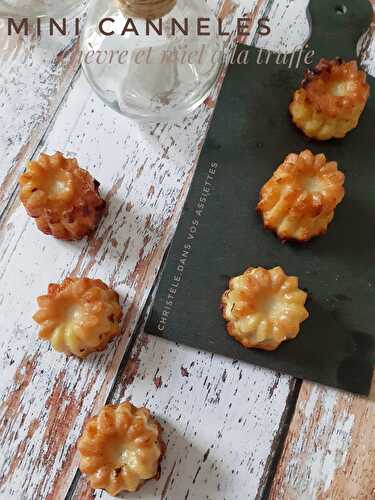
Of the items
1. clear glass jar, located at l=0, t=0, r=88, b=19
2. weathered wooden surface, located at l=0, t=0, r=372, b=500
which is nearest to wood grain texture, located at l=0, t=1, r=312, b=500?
weathered wooden surface, located at l=0, t=0, r=372, b=500

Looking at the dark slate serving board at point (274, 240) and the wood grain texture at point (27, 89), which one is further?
the wood grain texture at point (27, 89)

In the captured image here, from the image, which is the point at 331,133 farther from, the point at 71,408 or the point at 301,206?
the point at 71,408

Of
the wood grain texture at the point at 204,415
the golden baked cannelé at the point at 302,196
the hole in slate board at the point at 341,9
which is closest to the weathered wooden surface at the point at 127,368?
the wood grain texture at the point at 204,415

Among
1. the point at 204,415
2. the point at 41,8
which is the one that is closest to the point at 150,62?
the point at 41,8

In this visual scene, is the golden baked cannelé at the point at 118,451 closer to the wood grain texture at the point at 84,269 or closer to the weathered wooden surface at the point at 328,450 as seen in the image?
the wood grain texture at the point at 84,269

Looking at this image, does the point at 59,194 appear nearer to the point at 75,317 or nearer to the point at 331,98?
the point at 75,317

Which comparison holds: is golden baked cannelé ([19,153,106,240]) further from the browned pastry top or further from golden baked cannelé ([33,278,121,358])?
the browned pastry top

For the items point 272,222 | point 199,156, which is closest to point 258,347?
point 272,222
